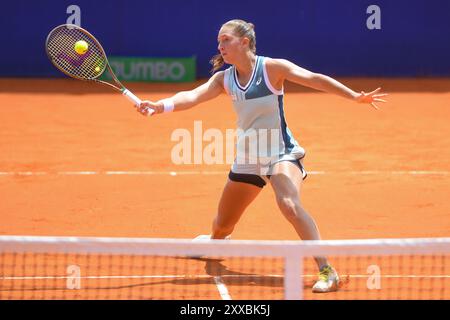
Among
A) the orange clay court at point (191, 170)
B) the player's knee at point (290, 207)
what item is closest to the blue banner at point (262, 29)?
the orange clay court at point (191, 170)

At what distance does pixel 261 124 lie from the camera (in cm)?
665

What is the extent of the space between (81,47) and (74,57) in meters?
0.16

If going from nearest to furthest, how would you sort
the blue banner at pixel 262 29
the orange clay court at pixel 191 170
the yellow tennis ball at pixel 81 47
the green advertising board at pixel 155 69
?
the yellow tennis ball at pixel 81 47
the orange clay court at pixel 191 170
the blue banner at pixel 262 29
the green advertising board at pixel 155 69

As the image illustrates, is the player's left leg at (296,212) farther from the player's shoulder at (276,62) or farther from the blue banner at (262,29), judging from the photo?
the blue banner at (262,29)

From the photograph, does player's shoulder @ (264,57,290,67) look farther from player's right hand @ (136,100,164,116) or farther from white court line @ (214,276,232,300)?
white court line @ (214,276,232,300)

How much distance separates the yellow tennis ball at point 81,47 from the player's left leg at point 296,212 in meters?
2.07

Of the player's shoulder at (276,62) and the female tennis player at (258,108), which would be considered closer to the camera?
the female tennis player at (258,108)

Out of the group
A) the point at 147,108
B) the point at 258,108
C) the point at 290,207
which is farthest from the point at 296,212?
the point at 147,108

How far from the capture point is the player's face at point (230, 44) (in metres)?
6.57

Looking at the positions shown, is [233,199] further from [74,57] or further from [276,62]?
[74,57]

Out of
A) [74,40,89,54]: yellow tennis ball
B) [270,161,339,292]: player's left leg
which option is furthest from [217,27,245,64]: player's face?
[74,40,89,54]: yellow tennis ball

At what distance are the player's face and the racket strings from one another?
54.7 inches
